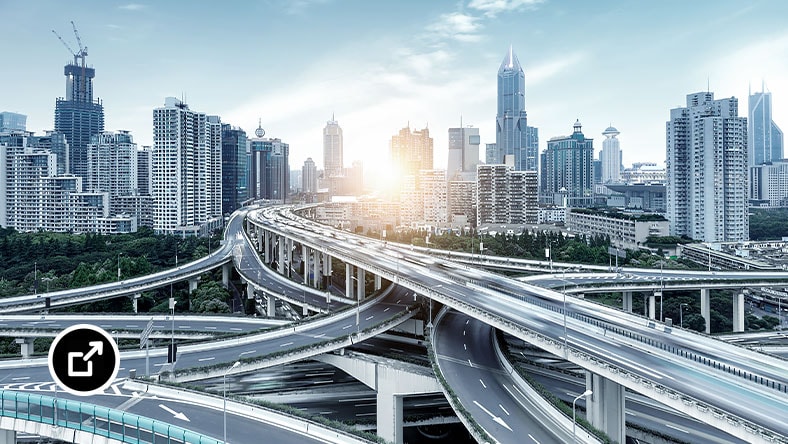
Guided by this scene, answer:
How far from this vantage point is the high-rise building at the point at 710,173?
124m

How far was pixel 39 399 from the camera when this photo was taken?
78.9ft

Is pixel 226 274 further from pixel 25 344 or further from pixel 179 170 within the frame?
pixel 179 170

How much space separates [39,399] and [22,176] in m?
148

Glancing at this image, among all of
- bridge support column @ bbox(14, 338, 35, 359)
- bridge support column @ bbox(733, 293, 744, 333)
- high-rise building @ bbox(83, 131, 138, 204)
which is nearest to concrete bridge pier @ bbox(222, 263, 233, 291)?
bridge support column @ bbox(14, 338, 35, 359)

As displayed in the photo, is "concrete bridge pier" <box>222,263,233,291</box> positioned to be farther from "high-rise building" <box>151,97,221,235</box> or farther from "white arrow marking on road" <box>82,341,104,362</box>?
"white arrow marking on road" <box>82,341,104,362</box>

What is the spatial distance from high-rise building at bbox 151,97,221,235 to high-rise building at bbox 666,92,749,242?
12030 centimetres

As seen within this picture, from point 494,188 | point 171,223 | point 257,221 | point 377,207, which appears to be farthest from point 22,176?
point 494,188

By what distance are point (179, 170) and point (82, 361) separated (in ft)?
459

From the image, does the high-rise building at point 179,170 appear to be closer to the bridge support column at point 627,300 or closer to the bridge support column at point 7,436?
the bridge support column at point 627,300

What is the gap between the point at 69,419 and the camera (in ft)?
79.0

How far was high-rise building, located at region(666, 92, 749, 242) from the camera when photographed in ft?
408

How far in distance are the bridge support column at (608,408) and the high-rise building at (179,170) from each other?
12888 cm

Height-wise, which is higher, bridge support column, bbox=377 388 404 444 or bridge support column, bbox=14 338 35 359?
bridge support column, bbox=14 338 35 359

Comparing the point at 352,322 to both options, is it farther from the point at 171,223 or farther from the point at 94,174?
the point at 94,174
